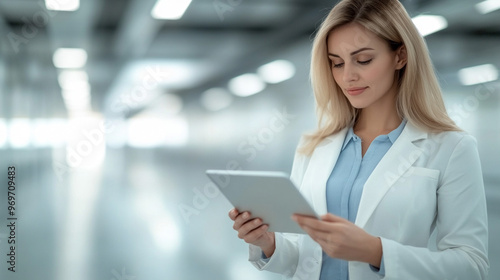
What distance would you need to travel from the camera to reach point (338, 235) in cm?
139

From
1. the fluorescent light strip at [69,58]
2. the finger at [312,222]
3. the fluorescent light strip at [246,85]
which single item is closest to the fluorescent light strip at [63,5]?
the fluorescent light strip at [69,58]

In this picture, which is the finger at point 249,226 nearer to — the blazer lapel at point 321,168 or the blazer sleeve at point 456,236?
the blazer lapel at point 321,168

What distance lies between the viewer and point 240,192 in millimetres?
1522

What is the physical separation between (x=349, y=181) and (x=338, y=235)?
43 centimetres

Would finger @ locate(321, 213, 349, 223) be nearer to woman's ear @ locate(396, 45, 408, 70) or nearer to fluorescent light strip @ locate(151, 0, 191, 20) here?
woman's ear @ locate(396, 45, 408, 70)

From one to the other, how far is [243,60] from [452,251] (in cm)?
479

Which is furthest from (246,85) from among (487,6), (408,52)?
(408,52)

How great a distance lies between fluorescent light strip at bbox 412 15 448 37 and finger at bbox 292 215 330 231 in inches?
149

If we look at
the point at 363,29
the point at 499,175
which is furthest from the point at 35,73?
the point at 499,175

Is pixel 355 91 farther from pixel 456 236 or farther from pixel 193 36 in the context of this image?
pixel 193 36

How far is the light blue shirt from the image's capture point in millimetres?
1732

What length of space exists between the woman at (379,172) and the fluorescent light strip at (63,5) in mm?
3663

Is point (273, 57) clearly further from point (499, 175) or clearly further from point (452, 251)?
point (452, 251)

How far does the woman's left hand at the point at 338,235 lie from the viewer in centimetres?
139
